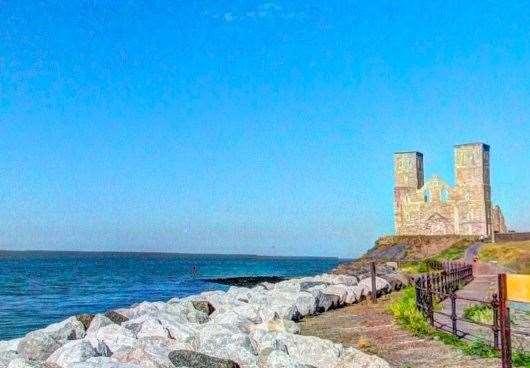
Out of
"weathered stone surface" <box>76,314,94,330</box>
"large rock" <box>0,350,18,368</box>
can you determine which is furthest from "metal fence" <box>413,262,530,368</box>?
"large rock" <box>0,350,18,368</box>

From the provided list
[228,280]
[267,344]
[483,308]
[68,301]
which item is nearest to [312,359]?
[267,344]

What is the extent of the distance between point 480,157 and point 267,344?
170ft

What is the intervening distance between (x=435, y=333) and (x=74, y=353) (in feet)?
16.3

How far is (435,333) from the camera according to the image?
9.74m

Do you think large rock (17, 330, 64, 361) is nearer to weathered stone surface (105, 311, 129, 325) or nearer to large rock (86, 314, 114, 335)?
large rock (86, 314, 114, 335)

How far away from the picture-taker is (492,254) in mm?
28047

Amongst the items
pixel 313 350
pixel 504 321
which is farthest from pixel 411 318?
pixel 504 321

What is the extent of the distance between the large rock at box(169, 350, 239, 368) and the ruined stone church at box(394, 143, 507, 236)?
4917cm

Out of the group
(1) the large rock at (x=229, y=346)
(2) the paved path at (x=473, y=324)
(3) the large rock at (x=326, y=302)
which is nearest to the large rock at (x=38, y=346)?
(1) the large rock at (x=229, y=346)

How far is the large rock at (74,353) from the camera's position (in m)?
8.40

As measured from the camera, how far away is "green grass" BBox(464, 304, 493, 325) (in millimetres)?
11125

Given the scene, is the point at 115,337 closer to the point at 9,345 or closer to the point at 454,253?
the point at 9,345

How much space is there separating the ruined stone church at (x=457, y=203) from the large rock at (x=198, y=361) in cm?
4917

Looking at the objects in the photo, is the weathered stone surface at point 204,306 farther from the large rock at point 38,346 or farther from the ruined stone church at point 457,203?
the ruined stone church at point 457,203
